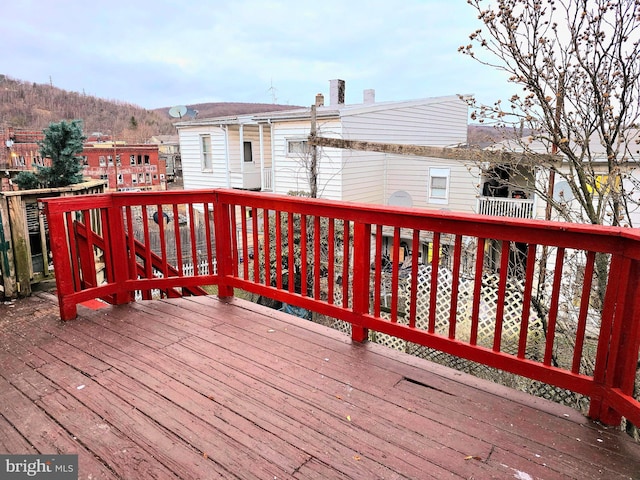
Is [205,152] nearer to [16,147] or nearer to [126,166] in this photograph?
[16,147]

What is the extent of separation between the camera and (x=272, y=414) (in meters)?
1.91

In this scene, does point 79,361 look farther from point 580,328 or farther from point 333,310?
point 580,328

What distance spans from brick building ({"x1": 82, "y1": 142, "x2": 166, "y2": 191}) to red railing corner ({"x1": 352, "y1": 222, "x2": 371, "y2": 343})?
66.0 ft

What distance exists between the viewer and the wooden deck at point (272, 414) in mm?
1591

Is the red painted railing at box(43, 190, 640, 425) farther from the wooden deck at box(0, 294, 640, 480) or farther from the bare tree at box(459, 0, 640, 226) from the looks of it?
the bare tree at box(459, 0, 640, 226)

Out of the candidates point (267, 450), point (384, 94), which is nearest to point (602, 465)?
point (267, 450)

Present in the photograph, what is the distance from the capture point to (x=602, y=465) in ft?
5.19

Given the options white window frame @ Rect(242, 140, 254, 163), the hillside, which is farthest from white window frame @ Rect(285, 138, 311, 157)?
the hillside

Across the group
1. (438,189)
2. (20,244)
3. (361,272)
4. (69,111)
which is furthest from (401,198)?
(69,111)

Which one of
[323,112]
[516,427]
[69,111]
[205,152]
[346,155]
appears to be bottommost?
[516,427]

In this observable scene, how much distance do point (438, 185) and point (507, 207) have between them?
1.95 metres

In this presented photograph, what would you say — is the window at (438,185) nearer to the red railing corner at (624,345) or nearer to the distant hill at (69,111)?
the distant hill at (69,111)

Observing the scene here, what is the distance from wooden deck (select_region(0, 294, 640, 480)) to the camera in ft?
5.22

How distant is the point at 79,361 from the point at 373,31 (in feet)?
33.6
